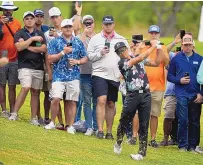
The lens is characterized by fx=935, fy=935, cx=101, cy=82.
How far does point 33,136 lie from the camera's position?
16.2 meters

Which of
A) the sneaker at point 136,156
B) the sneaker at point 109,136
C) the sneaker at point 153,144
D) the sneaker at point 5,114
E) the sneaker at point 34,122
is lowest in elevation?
the sneaker at point 153,144

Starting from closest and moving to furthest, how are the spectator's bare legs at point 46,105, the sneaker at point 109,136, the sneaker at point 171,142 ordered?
1. the sneaker at point 109,136
2. the sneaker at point 171,142
3. the spectator's bare legs at point 46,105

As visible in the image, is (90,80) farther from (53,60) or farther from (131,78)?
(131,78)

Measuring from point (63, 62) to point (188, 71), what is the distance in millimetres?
2371

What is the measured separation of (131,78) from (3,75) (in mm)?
3541

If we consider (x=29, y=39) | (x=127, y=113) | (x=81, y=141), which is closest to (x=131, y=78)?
(x=127, y=113)

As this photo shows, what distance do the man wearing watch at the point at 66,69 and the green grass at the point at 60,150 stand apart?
1.70ft

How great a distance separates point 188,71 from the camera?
57.9 feet

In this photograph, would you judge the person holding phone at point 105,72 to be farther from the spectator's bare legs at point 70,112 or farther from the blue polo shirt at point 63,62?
the spectator's bare legs at point 70,112

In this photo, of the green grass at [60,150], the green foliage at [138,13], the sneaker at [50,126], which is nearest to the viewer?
the green grass at [60,150]

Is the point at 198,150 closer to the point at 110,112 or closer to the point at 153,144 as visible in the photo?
the point at 153,144

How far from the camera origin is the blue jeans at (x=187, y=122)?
1761 centimetres

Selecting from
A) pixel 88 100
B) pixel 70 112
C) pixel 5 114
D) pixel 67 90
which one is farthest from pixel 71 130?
pixel 5 114

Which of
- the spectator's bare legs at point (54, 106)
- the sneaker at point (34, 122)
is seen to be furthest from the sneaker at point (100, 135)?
the sneaker at point (34, 122)
